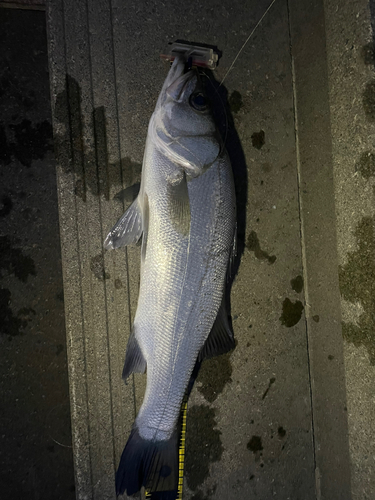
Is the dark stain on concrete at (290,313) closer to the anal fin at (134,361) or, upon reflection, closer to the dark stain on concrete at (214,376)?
the dark stain on concrete at (214,376)

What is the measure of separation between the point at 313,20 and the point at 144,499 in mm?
3692

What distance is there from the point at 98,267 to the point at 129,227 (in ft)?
1.28

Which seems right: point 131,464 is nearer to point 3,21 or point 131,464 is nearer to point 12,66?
point 12,66

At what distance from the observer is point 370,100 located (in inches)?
84.7

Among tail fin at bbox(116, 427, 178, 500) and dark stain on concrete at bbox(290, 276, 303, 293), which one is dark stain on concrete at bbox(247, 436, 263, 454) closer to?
tail fin at bbox(116, 427, 178, 500)

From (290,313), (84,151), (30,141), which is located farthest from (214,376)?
(30,141)

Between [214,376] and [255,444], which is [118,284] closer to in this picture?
[214,376]

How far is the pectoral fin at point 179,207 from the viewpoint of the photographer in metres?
1.92

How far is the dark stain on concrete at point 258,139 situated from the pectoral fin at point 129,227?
1050 mm

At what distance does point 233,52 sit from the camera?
8.02 ft

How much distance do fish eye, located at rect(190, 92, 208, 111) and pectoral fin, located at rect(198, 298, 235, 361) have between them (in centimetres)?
123

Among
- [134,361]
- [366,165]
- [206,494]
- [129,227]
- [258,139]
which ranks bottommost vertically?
[206,494]

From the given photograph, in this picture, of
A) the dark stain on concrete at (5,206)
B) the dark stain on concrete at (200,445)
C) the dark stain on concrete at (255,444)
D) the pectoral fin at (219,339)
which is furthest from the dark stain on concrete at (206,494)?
the dark stain on concrete at (5,206)

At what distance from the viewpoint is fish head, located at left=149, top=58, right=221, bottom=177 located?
1.98 meters
